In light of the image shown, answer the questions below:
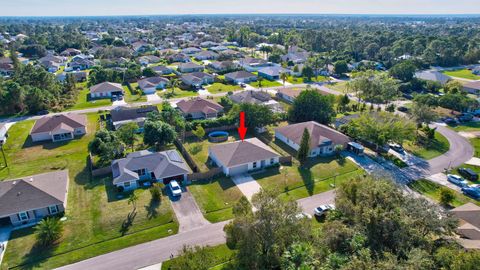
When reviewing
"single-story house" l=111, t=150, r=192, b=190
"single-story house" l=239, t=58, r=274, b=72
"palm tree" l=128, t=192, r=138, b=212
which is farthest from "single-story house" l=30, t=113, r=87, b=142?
"single-story house" l=239, t=58, r=274, b=72

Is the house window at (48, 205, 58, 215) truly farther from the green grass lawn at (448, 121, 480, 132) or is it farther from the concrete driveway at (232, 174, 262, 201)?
the green grass lawn at (448, 121, 480, 132)

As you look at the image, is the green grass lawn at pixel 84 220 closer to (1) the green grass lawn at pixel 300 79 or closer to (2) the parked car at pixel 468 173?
(2) the parked car at pixel 468 173

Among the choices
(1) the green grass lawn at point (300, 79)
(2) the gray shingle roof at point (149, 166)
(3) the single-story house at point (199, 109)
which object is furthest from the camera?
(1) the green grass lawn at point (300, 79)

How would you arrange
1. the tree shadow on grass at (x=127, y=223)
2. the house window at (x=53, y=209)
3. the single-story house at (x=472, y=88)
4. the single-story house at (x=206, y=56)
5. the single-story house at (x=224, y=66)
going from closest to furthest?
the tree shadow on grass at (x=127, y=223) → the house window at (x=53, y=209) → the single-story house at (x=472, y=88) → the single-story house at (x=224, y=66) → the single-story house at (x=206, y=56)

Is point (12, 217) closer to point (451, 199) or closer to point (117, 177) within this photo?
point (117, 177)

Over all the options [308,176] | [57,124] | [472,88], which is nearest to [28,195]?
[57,124]

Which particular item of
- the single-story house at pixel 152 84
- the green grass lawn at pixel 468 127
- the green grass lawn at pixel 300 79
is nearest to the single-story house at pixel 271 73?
the green grass lawn at pixel 300 79

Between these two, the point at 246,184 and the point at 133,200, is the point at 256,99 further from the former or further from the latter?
the point at 133,200

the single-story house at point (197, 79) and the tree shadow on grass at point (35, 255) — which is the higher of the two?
the single-story house at point (197, 79)
